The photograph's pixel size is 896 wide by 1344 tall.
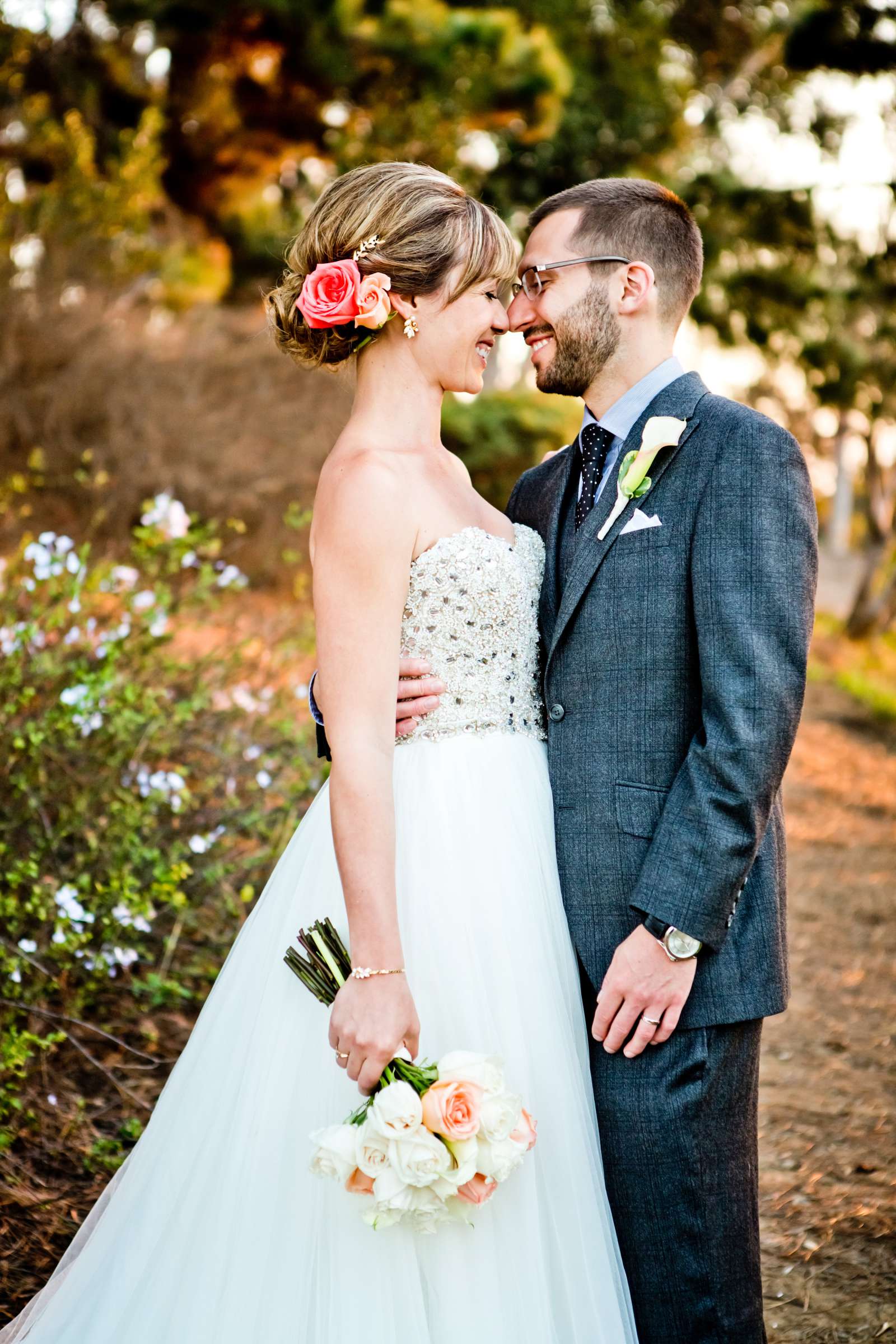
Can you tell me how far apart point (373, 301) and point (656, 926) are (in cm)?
131

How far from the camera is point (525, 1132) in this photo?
1.84 meters

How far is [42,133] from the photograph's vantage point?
8602mm

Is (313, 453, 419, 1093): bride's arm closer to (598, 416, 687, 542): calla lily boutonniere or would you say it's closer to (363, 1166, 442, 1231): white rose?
(363, 1166, 442, 1231): white rose

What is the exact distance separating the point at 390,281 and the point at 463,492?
452mm

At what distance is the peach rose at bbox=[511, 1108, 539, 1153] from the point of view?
182 cm

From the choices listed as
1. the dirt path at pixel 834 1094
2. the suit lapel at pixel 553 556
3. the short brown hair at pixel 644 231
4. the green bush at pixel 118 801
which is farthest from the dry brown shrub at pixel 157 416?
the short brown hair at pixel 644 231

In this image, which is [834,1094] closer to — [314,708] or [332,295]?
[314,708]

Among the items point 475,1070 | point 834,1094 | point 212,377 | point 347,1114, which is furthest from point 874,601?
point 475,1070

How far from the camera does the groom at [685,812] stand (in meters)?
2.03

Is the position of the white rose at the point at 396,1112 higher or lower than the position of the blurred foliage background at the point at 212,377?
lower

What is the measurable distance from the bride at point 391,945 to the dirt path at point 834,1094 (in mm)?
1447

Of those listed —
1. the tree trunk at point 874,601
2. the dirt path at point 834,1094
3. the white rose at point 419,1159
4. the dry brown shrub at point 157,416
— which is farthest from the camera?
the tree trunk at point 874,601

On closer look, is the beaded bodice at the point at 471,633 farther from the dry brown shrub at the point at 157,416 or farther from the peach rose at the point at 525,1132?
the dry brown shrub at the point at 157,416

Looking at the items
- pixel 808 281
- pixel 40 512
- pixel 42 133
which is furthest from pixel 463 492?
pixel 808 281
